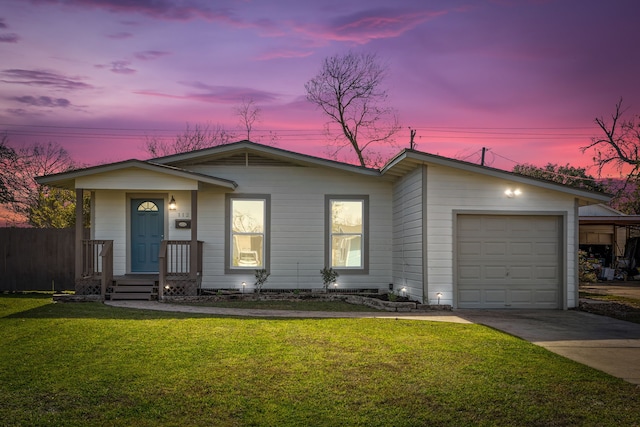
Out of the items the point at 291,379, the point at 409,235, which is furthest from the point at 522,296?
the point at 291,379

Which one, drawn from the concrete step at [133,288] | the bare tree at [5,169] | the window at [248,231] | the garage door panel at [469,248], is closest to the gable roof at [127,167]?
the window at [248,231]

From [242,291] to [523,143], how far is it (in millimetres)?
20036

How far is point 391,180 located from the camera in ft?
51.4

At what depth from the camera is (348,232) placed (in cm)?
1566

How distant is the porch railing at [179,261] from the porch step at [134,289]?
33 centimetres

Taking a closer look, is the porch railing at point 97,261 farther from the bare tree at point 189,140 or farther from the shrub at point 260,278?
the bare tree at point 189,140

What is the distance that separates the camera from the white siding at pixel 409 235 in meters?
13.1

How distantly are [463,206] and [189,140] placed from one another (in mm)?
25827

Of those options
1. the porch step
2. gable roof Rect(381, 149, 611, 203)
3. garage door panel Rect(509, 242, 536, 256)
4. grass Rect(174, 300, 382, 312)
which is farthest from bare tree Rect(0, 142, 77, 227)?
garage door panel Rect(509, 242, 536, 256)

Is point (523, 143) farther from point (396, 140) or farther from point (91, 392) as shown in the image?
point (91, 392)

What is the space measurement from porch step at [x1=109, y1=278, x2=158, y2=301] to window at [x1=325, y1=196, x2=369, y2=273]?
4381 mm

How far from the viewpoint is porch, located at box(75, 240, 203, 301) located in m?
14.0

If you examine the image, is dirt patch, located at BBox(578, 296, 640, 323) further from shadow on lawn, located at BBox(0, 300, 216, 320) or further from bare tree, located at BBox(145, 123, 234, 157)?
bare tree, located at BBox(145, 123, 234, 157)

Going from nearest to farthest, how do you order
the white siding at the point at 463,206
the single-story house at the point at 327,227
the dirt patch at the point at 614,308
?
the dirt patch at the point at 614,308 < the white siding at the point at 463,206 < the single-story house at the point at 327,227
